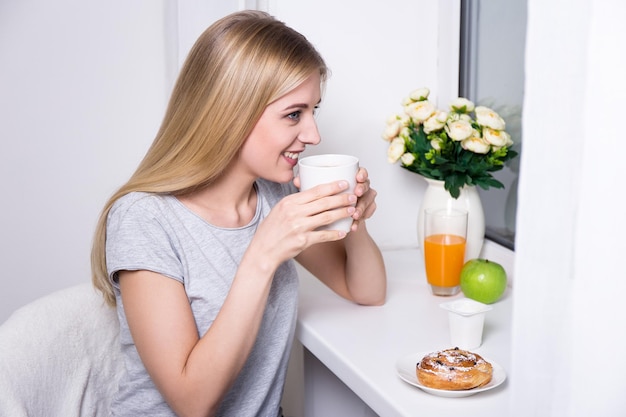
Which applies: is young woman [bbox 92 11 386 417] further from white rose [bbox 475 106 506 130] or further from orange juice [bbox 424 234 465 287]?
white rose [bbox 475 106 506 130]

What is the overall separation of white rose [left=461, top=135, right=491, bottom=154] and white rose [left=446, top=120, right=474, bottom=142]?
0.02m

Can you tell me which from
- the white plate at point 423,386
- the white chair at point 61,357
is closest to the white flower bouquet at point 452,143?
the white plate at point 423,386

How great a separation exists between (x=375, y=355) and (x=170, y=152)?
470mm

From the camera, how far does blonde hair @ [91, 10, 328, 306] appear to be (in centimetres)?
126

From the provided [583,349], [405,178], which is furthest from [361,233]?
[583,349]

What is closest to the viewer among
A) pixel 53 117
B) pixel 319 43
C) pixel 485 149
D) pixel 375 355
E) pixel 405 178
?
pixel 375 355

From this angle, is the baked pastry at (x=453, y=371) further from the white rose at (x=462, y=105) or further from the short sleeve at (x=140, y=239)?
the white rose at (x=462, y=105)

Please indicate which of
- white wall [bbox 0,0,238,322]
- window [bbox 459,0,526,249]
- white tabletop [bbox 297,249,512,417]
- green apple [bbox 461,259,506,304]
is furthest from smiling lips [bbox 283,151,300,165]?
white wall [bbox 0,0,238,322]

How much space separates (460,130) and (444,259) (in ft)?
0.86

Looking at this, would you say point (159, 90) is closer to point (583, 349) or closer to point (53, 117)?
point (53, 117)

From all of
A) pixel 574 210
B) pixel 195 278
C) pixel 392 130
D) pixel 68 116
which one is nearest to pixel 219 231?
pixel 195 278

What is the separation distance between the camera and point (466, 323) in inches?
48.4

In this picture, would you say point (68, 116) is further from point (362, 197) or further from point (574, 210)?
point (574, 210)

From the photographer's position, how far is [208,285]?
4.14 feet
